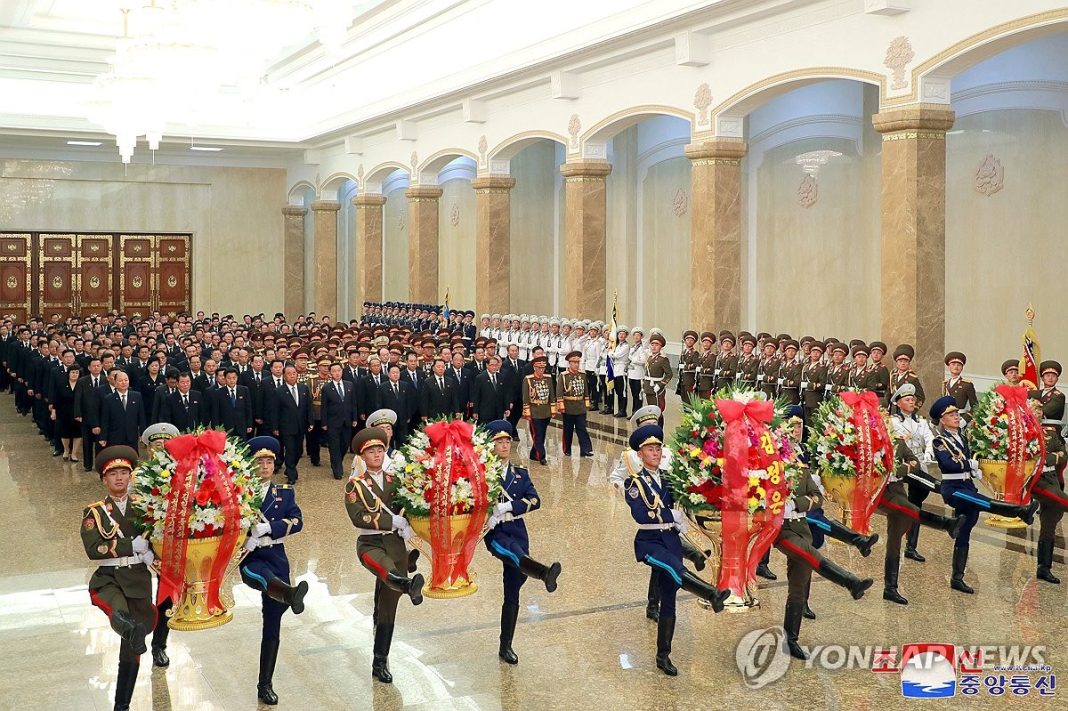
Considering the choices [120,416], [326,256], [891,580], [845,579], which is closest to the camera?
[845,579]

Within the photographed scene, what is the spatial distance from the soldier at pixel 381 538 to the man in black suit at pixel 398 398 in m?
7.59

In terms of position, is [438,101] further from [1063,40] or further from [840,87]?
[1063,40]

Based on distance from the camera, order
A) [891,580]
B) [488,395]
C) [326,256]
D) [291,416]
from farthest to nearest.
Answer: [326,256] < [488,395] < [291,416] < [891,580]

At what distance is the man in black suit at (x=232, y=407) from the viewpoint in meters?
14.4

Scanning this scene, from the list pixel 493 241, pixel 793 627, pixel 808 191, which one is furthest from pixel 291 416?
pixel 808 191

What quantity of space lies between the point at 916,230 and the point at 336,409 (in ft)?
26.7

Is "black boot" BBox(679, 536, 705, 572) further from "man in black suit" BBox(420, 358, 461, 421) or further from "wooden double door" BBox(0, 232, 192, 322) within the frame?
"wooden double door" BBox(0, 232, 192, 322)

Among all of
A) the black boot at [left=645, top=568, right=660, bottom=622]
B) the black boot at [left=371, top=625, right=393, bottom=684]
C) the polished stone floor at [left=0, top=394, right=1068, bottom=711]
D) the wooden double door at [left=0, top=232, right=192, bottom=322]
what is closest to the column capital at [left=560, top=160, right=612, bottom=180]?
the polished stone floor at [left=0, top=394, right=1068, bottom=711]

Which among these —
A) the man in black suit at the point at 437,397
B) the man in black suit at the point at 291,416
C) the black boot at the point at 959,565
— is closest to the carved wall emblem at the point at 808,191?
the man in black suit at the point at 437,397

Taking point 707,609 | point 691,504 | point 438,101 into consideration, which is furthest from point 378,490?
point 438,101

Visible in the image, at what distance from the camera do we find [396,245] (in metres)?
37.4

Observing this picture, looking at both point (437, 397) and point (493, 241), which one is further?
point (493, 241)

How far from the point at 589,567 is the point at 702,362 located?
27.9 feet

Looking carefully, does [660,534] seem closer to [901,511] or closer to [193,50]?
[901,511]
